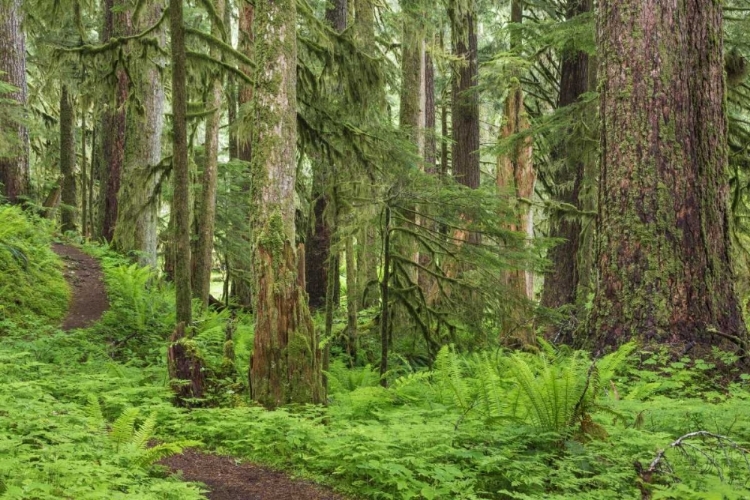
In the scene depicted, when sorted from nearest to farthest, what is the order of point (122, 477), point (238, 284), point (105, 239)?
point (122, 477) < point (105, 239) < point (238, 284)

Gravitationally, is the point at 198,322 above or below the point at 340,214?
below

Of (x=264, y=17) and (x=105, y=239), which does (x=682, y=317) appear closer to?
(x=264, y=17)

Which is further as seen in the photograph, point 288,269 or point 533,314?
point 533,314

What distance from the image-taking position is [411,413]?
5.14 m

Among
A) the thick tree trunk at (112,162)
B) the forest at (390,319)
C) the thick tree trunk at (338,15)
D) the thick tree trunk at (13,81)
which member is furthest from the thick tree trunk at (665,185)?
the thick tree trunk at (13,81)

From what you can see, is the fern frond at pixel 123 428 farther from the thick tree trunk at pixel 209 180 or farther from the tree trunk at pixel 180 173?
the thick tree trunk at pixel 209 180

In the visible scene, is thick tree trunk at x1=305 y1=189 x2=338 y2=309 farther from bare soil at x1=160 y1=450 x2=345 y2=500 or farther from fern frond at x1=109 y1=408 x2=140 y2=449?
fern frond at x1=109 y1=408 x2=140 y2=449

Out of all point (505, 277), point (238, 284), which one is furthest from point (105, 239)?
point (505, 277)

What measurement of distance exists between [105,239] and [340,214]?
736 cm

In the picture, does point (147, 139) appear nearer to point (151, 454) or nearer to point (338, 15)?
point (338, 15)

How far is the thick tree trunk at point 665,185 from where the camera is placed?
19.3 ft

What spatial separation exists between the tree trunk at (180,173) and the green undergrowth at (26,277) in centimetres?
305

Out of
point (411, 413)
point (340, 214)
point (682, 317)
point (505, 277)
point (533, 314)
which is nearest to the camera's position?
point (411, 413)

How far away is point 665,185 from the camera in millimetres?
6027
